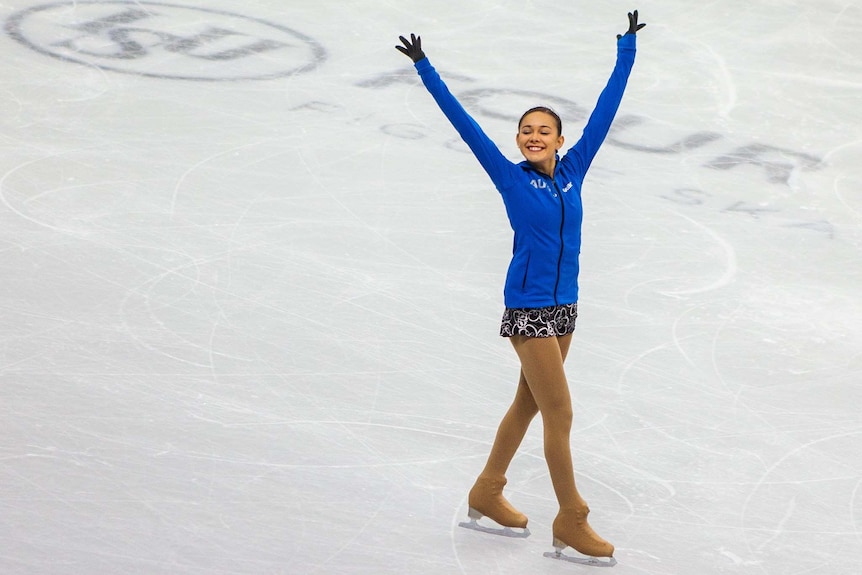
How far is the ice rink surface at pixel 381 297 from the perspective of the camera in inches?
152

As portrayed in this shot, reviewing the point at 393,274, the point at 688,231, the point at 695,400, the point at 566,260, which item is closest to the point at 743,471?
the point at 695,400

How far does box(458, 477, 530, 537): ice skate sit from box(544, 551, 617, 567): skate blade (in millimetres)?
147

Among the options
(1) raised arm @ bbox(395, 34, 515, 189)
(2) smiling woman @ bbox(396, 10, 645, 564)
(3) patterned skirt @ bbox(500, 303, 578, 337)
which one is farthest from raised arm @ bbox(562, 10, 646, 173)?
(3) patterned skirt @ bbox(500, 303, 578, 337)

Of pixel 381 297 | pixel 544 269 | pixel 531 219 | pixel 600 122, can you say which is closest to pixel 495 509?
pixel 544 269

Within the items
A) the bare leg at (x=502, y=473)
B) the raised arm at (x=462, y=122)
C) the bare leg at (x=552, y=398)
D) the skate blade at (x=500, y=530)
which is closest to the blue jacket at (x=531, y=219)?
the raised arm at (x=462, y=122)

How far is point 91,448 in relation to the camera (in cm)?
405

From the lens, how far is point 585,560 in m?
3.70

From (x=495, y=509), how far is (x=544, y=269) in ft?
2.72

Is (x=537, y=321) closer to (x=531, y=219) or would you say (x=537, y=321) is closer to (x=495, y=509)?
(x=531, y=219)

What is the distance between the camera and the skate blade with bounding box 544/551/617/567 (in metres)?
3.69

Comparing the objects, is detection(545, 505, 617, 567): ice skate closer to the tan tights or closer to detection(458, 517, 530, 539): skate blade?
the tan tights

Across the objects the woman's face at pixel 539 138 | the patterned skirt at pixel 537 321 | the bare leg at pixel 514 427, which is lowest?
the bare leg at pixel 514 427

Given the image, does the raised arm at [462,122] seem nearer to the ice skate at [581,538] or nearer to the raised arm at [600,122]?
the raised arm at [600,122]

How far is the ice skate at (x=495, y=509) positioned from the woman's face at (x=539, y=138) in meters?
1.05
